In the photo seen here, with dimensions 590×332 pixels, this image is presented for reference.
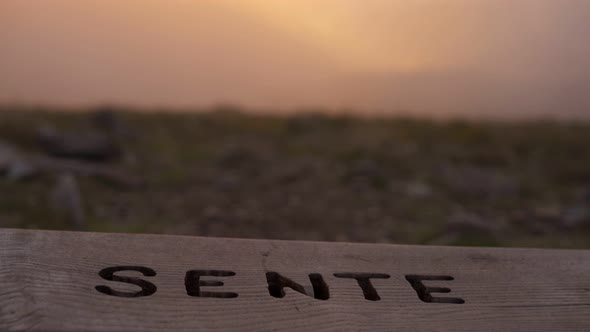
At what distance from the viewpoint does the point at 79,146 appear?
545 centimetres

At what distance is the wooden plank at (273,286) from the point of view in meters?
1.01

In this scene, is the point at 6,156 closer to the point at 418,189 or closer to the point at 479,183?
the point at 418,189

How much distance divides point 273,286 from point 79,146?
184 inches

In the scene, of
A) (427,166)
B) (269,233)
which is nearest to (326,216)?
(269,233)

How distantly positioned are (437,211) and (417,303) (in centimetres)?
308

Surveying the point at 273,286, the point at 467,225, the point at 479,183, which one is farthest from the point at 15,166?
the point at 273,286

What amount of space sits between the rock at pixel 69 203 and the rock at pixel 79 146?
1.63 metres

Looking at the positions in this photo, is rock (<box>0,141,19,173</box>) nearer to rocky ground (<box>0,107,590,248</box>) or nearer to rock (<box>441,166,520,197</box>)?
rocky ground (<box>0,107,590,248</box>)

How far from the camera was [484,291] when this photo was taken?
124 centimetres

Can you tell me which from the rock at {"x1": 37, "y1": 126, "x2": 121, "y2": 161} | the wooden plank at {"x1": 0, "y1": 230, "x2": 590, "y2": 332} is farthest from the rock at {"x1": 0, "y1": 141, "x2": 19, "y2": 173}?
the wooden plank at {"x1": 0, "y1": 230, "x2": 590, "y2": 332}

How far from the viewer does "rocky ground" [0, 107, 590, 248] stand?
359 centimetres

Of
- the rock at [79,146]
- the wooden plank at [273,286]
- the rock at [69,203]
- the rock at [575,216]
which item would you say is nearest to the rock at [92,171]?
the rock at [79,146]

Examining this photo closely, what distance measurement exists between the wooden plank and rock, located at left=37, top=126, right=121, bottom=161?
14.3ft

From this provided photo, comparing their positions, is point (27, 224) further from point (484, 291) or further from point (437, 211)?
point (484, 291)
